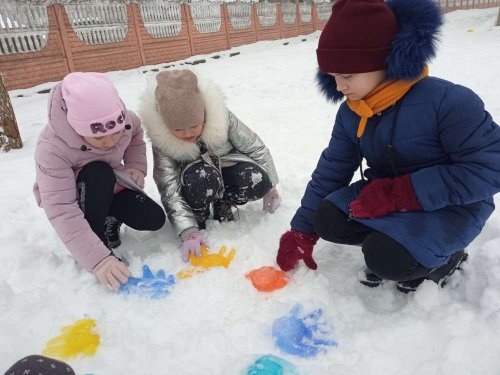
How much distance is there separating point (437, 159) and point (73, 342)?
148 centimetres

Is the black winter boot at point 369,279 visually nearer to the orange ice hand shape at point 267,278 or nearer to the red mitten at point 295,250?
the red mitten at point 295,250

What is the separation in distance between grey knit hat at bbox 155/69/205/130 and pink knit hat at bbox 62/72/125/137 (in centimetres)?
21

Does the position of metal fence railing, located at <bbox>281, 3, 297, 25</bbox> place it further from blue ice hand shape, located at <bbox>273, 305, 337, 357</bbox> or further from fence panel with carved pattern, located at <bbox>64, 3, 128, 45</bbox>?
blue ice hand shape, located at <bbox>273, 305, 337, 357</bbox>

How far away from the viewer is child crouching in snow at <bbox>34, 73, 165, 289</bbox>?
1.57 m

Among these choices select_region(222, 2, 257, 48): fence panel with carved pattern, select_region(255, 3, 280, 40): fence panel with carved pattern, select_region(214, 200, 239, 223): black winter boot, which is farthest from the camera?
select_region(255, 3, 280, 40): fence panel with carved pattern

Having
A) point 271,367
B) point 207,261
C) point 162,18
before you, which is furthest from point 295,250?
point 162,18

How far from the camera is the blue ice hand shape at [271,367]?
129 cm

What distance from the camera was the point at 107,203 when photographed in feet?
6.12

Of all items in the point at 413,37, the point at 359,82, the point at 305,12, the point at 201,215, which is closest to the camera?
the point at 413,37

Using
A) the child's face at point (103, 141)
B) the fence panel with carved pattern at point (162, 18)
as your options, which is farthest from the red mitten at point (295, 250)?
the fence panel with carved pattern at point (162, 18)

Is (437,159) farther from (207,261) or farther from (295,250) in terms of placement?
(207,261)

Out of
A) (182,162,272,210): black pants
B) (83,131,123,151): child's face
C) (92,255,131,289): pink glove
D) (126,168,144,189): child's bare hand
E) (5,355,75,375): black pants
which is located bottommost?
(92,255,131,289): pink glove

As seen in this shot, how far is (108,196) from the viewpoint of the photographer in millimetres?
1857

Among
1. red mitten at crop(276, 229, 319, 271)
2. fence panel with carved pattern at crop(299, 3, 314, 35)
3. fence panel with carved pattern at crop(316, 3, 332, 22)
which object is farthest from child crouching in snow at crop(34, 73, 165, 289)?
fence panel with carved pattern at crop(316, 3, 332, 22)
